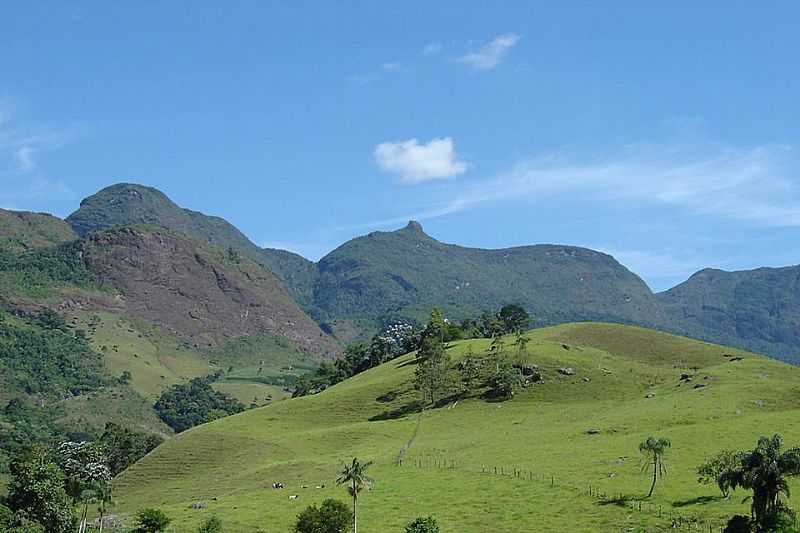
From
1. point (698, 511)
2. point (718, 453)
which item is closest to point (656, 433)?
point (718, 453)

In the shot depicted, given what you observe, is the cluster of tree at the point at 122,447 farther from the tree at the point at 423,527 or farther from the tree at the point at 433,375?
the tree at the point at 423,527

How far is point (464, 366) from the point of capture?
181250 millimetres

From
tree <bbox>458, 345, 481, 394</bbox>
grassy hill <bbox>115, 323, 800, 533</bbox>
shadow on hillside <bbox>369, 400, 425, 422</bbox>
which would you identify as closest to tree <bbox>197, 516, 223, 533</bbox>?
grassy hill <bbox>115, 323, 800, 533</bbox>

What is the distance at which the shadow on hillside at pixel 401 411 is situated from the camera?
536 ft

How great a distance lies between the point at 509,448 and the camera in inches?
4697

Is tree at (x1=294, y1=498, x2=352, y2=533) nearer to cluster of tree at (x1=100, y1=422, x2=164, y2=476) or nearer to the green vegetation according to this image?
the green vegetation

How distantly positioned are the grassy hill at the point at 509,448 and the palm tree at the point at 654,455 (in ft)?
4.97

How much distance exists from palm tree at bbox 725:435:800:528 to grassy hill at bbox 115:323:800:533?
7.06 m

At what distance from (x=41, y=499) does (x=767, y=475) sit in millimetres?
75620

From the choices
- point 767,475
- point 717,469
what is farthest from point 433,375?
point 767,475

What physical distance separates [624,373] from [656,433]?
184ft

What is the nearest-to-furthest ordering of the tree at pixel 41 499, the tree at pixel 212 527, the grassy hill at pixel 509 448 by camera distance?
the tree at pixel 212 527 < the grassy hill at pixel 509 448 < the tree at pixel 41 499

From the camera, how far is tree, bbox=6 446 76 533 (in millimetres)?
89812

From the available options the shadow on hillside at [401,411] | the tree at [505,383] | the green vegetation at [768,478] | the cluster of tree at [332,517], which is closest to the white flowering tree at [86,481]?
the cluster of tree at [332,517]
